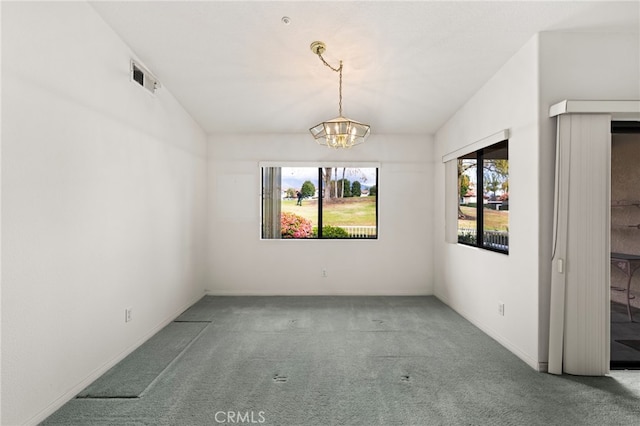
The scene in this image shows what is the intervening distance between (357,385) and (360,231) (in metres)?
2.87

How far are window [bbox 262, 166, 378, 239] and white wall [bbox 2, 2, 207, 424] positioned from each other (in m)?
1.84

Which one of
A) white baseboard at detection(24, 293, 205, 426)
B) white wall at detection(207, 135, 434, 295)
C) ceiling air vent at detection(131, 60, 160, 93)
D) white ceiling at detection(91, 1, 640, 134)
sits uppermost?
white ceiling at detection(91, 1, 640, 134)

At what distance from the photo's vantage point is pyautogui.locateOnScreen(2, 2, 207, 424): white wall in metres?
1.80

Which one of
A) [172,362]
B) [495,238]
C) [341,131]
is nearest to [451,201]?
[495,238]

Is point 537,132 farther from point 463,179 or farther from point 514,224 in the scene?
point 463,179

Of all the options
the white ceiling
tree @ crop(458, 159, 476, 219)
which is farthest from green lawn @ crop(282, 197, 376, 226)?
the white ceiling

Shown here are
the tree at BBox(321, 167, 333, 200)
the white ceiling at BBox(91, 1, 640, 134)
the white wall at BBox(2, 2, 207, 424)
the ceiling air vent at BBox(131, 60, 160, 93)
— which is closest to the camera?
the white wall at BBox(2, 2, 207, 424)

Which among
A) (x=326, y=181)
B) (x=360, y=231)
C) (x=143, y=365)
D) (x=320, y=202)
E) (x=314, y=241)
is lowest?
(x=143, y=365)

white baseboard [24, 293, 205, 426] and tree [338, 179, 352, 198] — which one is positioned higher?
tree [338, 179, 352, 198]

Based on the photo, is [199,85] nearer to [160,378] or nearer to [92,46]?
[92,46]

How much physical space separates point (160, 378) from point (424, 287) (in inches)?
148

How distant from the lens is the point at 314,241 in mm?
4949

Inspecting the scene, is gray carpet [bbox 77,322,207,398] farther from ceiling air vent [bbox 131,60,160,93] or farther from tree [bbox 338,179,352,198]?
tree [bbox 338,179,352,198]

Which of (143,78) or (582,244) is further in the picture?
(143,78)
